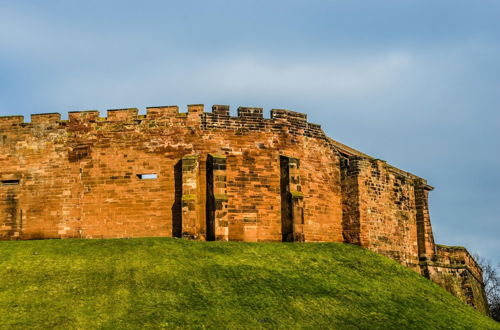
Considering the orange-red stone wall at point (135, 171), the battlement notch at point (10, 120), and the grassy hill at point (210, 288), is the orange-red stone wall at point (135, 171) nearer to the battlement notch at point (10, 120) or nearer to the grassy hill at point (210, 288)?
the battlement notch at point (10, 120)

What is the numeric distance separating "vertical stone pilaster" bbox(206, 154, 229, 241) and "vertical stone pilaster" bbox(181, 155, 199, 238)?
69 cm

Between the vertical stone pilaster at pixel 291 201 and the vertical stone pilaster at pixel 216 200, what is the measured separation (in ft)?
10.0

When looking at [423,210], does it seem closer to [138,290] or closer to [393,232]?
[393,232]

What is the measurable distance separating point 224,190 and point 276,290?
24.8 feet

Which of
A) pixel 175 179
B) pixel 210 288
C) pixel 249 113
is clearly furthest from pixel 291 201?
pixel 210 288

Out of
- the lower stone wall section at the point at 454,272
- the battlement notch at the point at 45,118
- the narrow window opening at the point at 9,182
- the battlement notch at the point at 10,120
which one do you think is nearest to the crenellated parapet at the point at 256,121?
the battlement notch at the point at 45,118

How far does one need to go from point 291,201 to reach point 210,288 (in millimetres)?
9011

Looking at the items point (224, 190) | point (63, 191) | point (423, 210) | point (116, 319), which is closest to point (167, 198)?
point (224, 190)

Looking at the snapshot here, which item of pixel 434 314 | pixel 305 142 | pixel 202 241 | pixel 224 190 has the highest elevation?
pixel 305 142

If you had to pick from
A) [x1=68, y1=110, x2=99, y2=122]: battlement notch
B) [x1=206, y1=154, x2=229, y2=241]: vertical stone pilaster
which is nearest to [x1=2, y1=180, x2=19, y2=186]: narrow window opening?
[x1=68, y1=110, x2=99, y2=122]: battlement notch

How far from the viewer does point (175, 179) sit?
116ft

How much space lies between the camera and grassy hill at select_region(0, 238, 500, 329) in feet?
82.7

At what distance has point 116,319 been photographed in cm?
2442

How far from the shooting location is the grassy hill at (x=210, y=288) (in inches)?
992
